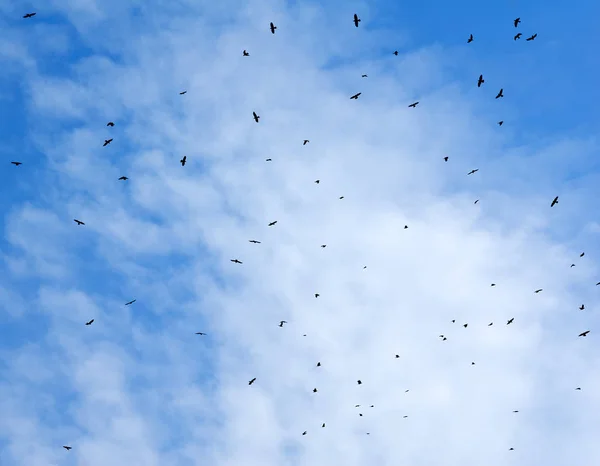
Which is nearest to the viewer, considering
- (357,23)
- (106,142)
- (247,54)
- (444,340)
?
(357,23)

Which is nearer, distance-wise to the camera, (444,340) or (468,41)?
(468,41)

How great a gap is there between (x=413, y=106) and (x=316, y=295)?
1860cm

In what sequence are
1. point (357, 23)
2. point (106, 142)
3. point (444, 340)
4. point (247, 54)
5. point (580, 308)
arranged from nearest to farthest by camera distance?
1. point (357, 23)
2. point (247, 54)
3. point (106, 142)
4. point (580, 308)
5. point (444, 340)

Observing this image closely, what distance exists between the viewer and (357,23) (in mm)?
36031

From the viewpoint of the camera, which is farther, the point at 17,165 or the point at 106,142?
the point at 106,142

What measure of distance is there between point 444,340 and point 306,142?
79.3 feet

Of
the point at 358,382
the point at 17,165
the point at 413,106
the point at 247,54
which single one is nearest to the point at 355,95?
the point at 413,106

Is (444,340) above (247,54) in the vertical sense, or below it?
below

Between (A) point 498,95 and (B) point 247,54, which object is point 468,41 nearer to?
(A) point 498,95

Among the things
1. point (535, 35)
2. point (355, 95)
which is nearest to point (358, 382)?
point (355, 95)

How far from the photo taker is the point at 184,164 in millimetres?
38281

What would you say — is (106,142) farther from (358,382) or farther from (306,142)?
(358,382)

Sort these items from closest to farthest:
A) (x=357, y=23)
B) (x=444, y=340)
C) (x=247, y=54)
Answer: (x=357, y=23) → (x=247, y=54) → (x=444, y=340)

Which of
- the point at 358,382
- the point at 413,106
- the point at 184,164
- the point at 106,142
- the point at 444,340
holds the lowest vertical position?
the point at 358,382
